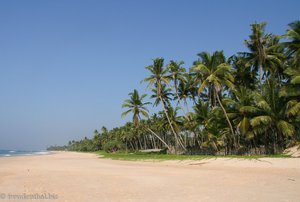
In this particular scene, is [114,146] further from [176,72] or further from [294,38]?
[294,38]

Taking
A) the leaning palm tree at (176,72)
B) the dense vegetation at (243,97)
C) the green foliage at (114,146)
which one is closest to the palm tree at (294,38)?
the dense vegetation at (243,97)

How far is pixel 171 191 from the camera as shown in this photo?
10781 mm

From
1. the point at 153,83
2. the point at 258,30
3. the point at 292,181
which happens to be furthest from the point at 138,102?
the point at 292,181

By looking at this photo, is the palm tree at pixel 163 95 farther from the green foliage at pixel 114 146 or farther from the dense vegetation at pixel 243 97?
the green foliage at pixel 114 146

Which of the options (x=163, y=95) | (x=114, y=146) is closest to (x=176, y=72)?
(x=163, y=95)

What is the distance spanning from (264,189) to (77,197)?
6.92 m

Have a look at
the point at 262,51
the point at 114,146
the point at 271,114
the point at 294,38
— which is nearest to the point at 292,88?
the point at 271,114

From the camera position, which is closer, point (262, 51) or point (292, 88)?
point (292, 88)

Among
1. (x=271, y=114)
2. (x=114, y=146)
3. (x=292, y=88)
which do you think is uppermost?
(x=292, y=88)

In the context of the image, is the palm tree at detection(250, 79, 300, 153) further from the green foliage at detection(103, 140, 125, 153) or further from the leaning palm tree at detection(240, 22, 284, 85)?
the green foliage at detection(103, 140, 125, 153)

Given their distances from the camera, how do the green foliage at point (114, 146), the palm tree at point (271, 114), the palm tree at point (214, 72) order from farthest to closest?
1. the green foliage at point (114, 146)
2. the palm tree at point (214, 72)
3. the palm tree at point (271, 114)

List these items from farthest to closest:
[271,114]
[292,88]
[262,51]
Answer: [262,51], [271,114], [292,88]

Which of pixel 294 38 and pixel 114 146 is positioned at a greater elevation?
pixel 294 38

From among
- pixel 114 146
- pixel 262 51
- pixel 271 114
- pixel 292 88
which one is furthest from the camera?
pixel 114 146
